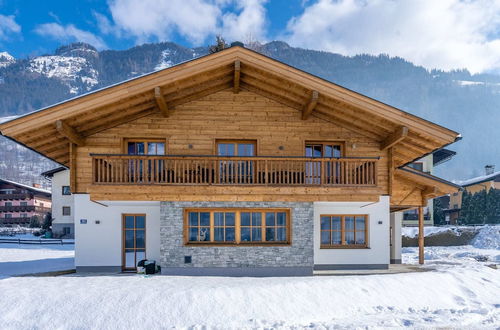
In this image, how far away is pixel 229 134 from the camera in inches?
458

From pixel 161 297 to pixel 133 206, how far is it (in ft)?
14.5

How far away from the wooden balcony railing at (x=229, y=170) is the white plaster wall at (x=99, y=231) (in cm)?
104

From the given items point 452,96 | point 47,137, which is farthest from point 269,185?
point 452,96

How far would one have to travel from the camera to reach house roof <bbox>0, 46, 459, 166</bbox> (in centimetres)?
1020

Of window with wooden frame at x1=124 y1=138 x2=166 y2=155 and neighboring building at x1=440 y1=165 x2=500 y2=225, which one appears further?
neighboring building at x1=440 y1=165 x2=500 y2=225

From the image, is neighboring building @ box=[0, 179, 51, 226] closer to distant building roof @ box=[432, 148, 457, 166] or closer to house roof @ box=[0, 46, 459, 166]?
house roof @ box=[0, 46, 459, 166]

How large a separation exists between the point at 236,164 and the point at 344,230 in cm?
458

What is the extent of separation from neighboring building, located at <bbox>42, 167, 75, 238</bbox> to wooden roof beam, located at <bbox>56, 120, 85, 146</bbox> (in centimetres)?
2546

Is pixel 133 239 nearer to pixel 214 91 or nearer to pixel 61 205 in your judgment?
pixel 214 91

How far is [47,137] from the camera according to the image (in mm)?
11070

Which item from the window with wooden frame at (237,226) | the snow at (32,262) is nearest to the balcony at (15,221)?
the snow at (32,262)

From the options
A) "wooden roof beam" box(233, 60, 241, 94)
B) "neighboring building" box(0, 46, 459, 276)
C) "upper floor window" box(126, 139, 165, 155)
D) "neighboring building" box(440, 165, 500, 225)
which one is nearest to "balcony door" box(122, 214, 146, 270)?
A: "neighboring building" box(0, 46, 459, 276)

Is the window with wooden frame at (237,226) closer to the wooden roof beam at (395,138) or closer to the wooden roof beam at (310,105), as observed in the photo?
the wooden roof beam at (310,105)

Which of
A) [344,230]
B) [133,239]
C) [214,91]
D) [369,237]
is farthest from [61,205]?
[369,237]
